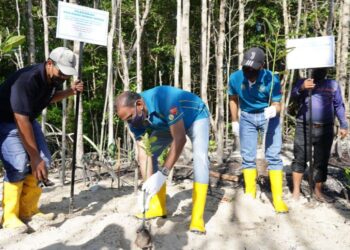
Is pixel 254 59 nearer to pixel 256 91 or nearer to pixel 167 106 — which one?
pixel 256 91

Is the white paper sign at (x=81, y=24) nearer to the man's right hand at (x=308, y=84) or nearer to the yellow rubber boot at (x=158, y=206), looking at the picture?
the yellow rubber boot at (x=158, y=206)

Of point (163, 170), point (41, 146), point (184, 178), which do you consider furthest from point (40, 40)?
point (163, 170)

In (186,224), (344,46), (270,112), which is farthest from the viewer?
(344,46)

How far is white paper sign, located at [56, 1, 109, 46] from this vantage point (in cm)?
347

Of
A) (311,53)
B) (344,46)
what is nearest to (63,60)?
(311,53)

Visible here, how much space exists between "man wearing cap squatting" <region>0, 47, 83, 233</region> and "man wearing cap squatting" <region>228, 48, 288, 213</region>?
1749 millimetres

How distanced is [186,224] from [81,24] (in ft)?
7.02

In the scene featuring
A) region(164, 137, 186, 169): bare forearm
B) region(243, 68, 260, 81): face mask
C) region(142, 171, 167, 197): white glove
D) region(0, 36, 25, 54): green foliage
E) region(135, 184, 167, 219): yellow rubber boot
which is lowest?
region(135, 184, 167, 219): yellow rubber boot

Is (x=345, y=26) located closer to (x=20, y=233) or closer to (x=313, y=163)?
(x=313, y=163)

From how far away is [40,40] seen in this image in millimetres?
13078

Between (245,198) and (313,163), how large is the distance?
89 centimetres

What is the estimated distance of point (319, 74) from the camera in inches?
158

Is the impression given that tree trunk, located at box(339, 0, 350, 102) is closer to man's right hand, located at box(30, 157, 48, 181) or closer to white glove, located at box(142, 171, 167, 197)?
white glove, located at box(142, 171, 167, 197)

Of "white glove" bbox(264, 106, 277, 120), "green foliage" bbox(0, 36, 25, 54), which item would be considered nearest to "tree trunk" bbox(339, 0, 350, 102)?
"white glove" bbox(264, 106, 277, 120)
